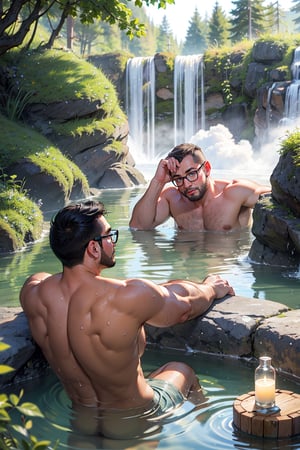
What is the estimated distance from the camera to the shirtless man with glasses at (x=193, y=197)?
8266 millimetres

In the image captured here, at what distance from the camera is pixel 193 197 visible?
342 inches

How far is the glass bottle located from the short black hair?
107cm

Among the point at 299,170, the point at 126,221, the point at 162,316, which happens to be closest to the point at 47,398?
the point at 162,316

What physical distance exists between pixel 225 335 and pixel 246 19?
56813mm

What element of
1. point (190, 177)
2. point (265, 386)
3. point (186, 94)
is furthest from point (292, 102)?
point (265, 386)

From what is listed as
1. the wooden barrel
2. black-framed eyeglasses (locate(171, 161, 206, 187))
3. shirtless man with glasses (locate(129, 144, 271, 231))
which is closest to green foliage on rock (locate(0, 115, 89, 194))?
shirtless man with glasses (locate(129, 144, 271, 231))

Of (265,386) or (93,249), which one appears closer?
(265,386)

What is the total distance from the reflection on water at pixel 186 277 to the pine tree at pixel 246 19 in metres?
48.3

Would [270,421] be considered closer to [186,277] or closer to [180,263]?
[186,277]

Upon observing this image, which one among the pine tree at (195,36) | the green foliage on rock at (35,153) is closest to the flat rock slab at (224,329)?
the green foliage on rock at (35,153)

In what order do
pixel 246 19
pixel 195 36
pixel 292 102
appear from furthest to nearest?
1. pixel 195 36
2. pixel 246 19
3. pixel 292 102

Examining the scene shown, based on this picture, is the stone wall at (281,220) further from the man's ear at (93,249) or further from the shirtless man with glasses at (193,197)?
the man's ear at (93,249)

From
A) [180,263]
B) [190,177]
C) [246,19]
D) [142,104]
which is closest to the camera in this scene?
[180,263]

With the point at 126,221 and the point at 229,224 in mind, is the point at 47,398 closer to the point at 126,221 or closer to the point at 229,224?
the point at 229,224
